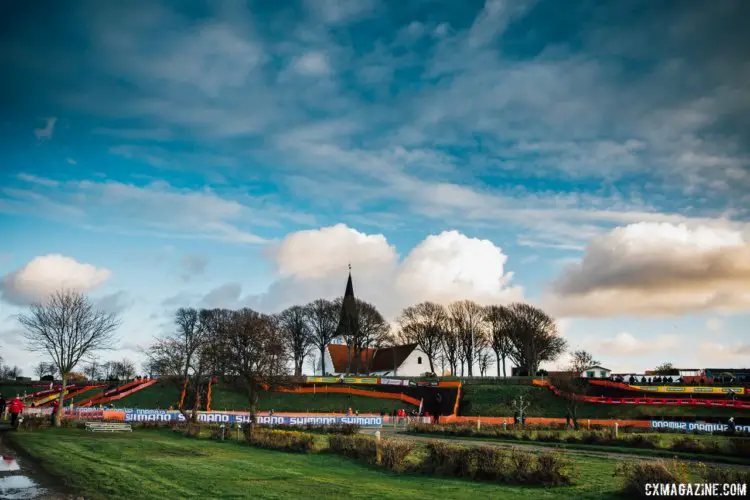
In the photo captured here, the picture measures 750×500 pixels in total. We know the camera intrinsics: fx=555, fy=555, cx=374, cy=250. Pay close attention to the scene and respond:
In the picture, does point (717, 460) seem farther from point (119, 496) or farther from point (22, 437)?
point (22, 437)

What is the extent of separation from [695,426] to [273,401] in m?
43.5

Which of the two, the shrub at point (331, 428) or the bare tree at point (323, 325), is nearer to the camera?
the shrub at point (331, 428)

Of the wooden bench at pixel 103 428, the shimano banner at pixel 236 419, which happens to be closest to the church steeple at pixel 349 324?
the shimano banner at pixel 236 419

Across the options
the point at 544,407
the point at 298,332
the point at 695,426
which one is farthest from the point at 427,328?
the point at 695,426

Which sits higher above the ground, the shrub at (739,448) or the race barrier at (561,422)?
the shrub at (739,448)

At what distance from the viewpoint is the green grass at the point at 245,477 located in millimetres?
12863

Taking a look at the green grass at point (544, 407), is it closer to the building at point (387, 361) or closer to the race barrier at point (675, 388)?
the race barrier at point (675, 388)

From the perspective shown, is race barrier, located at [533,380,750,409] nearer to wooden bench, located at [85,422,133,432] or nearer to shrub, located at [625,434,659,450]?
shrub, located at [625,434,659,450]

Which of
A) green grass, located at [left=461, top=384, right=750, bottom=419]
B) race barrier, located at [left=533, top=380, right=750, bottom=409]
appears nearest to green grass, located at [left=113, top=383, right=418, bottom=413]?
green grass, located at [left=461, top=384, right=750, bottom=419]

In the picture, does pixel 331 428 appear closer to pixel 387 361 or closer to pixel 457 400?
pixel 457 400

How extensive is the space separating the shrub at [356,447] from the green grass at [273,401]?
1544 inches

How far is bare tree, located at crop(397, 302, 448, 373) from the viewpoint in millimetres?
93188

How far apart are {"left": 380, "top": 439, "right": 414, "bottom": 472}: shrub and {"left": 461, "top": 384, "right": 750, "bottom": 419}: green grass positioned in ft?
135

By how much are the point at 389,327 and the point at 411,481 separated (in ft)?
Result: 254
